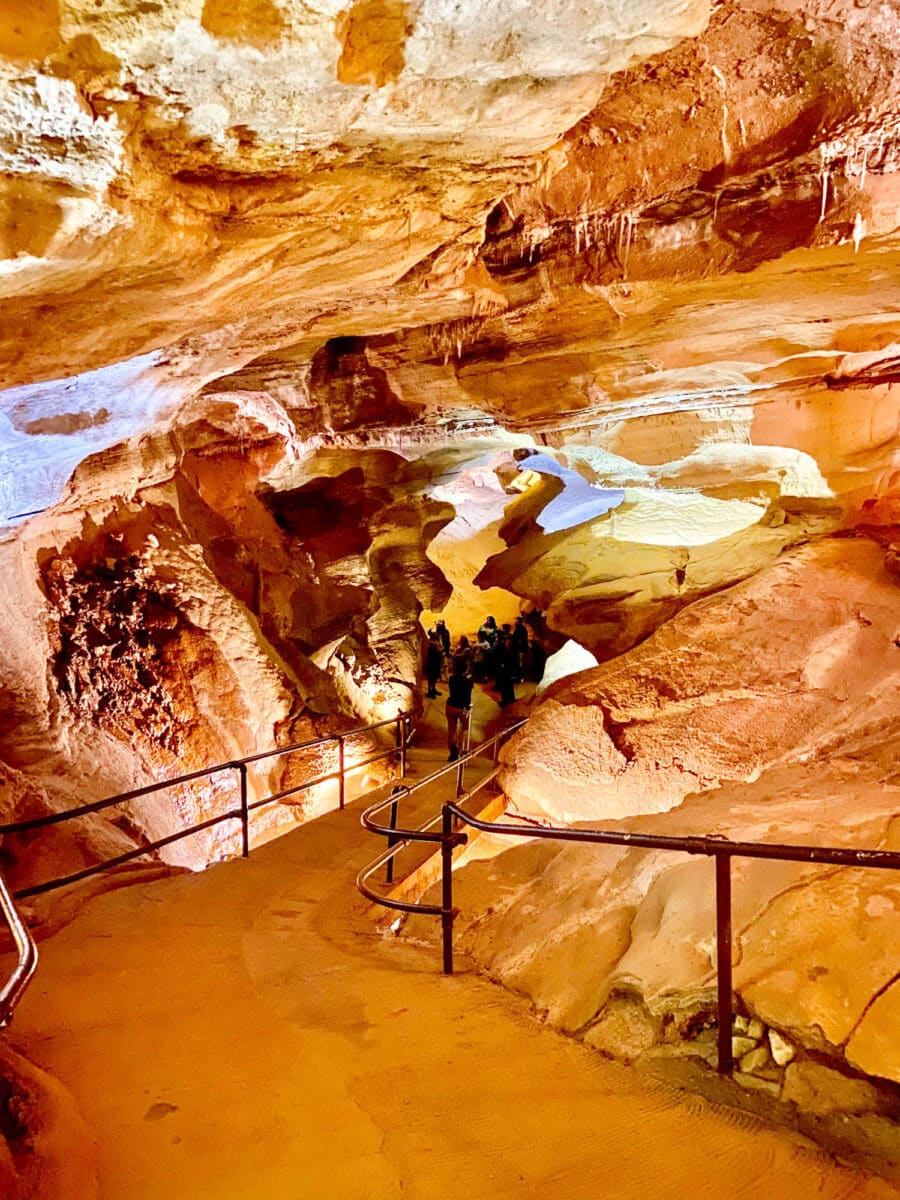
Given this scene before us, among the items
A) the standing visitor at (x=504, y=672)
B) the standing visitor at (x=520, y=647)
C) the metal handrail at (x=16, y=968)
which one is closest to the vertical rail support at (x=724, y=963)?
the metal handrail at (x=16, y=968)

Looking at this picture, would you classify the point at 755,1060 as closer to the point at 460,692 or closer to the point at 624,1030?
the point at 624,1030

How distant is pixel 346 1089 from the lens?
281 cm

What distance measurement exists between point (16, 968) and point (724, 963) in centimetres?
225

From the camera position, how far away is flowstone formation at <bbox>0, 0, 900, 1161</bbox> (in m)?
2.80

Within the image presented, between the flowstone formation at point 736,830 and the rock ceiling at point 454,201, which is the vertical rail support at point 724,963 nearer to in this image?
the flowstone formation at point 736,830

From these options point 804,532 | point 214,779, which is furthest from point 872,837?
point 214,779

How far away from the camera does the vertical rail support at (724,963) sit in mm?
2566

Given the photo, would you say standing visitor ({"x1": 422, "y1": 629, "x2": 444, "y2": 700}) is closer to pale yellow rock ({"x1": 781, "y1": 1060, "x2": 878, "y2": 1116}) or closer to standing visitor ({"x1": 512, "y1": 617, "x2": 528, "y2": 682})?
standing visitor ({"x1": 512, "y1": 617, "x2": 528, "y2": 682})

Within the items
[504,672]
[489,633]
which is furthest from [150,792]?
[489,633]

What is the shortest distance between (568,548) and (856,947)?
11804 millimetres

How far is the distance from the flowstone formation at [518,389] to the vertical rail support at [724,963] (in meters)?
0.16

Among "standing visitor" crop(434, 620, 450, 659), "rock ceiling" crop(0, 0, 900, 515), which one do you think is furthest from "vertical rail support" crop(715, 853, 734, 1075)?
"standing visitor" crop(434, 620, 450, 659)

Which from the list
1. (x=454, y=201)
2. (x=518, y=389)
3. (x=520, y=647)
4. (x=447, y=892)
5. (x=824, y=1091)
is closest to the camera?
(x=824, y=1091)

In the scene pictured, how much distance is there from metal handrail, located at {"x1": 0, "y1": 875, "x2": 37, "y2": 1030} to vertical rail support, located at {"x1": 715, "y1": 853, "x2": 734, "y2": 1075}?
217 centimetres
